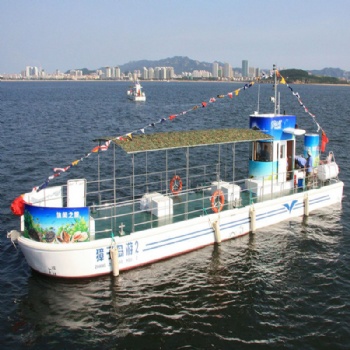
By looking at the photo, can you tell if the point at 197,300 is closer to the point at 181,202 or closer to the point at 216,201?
the point at 181,202

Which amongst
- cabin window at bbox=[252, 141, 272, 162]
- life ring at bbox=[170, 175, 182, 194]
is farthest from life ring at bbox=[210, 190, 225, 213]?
cabin window at bbox=[252, 141, 272, 162]

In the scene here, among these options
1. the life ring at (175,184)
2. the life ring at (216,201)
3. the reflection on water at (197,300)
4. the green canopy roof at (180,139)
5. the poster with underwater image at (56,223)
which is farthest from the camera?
the life ring at (175,184)

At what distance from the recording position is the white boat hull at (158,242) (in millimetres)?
17547

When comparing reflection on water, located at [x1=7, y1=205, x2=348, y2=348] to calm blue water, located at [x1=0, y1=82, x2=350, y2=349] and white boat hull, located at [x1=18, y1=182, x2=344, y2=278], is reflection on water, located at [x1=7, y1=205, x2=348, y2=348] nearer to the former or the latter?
calm blue water, located at [x1=0, y1=82, x2=350, y2=349]

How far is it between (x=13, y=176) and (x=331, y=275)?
85.9 ft

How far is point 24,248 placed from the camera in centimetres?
1773

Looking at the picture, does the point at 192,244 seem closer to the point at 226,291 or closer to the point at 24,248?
the point at 226,291

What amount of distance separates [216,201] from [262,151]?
4.77 metres

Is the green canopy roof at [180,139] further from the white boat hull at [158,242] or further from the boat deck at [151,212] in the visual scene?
the white boat hull at [158,242]

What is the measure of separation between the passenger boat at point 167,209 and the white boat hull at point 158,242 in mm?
39

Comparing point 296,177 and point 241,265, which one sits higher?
point 296,177

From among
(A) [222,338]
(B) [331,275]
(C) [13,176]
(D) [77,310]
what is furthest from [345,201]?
(C) [13,176]

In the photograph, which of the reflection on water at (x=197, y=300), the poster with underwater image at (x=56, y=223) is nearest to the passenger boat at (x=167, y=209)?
the poster with underwater image at (x=56, y=223)

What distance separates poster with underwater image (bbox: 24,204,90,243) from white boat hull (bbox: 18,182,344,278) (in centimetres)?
30
